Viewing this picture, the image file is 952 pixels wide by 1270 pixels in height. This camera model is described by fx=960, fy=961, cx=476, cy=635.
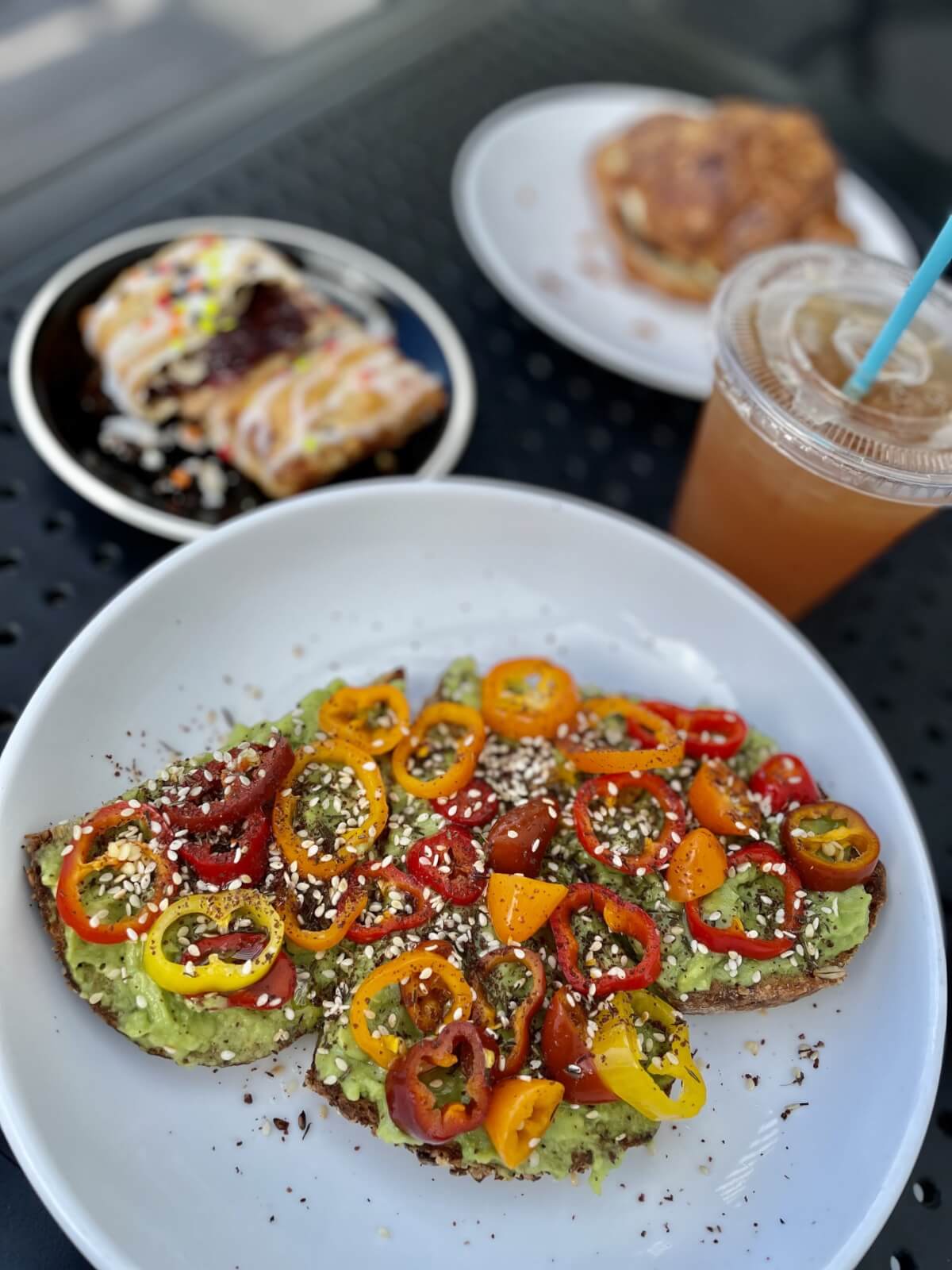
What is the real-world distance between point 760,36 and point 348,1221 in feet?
19.3

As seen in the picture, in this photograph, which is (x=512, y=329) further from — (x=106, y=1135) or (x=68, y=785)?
(x=106, y=1135)

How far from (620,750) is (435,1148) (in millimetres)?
876

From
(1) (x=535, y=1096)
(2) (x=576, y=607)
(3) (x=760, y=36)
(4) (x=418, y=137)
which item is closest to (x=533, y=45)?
(4) (x=418, y=137)

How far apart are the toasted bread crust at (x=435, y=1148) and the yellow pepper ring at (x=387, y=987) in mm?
101

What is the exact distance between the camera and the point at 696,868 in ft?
6.37

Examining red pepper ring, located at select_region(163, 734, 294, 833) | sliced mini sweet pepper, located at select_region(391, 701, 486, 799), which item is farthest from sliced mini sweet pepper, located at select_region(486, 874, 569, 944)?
red pepper ring, located at select_region(163, 734, 294, 833)

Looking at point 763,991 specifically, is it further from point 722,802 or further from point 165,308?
point 165,308

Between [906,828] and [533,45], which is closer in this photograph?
[906,828]

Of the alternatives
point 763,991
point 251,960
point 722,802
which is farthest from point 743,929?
point 251,960

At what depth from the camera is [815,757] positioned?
7.42 ft

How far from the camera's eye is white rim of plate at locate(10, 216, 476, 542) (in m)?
2.47

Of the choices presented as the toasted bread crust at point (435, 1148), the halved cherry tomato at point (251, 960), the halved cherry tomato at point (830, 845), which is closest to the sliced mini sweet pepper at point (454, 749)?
the halved cherry tomato at point (251, 960)

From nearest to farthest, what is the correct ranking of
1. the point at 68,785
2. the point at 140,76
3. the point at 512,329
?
1. the point at 68,785
2. the point at 512,329
3. the point at 140,76

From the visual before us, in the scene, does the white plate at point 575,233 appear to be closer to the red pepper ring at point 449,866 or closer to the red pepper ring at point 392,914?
the red pepper ring at point 449,866
